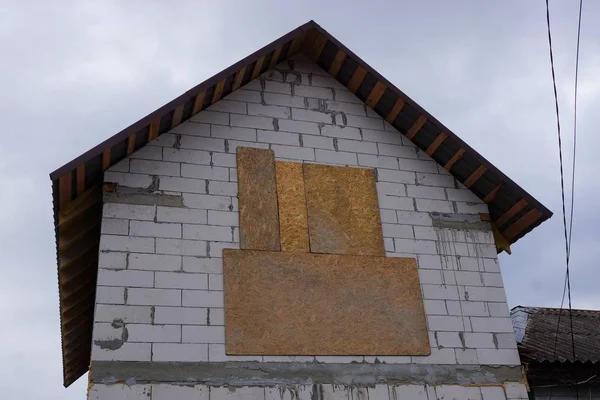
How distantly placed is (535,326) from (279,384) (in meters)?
7.30

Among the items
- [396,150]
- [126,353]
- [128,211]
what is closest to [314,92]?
[396,150]

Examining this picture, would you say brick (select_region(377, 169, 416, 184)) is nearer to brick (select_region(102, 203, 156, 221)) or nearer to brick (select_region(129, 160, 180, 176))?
brick (select_region(129, 160, 180, 176))

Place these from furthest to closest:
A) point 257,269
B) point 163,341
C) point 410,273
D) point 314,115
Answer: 1. point 314,115
2. point 410,273
3. point 257,269
4. point 163,341

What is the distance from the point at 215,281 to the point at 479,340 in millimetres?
3475

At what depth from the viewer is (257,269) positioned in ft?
29.1

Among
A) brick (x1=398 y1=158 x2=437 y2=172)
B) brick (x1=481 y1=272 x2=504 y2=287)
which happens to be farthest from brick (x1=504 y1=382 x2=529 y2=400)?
brick (x1=398 y1=158 x2=437 y2=172)

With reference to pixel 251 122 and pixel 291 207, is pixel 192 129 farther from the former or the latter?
pixel 291 207

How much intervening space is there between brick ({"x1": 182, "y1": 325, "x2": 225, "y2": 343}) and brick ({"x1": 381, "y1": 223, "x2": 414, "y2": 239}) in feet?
8.72

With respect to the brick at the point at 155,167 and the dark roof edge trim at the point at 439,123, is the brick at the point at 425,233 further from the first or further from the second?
the brick at the point at 155,167

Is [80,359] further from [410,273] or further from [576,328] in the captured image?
[576,328]

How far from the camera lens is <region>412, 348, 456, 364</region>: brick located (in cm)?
895

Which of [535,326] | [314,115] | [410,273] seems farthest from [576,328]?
[314,115]

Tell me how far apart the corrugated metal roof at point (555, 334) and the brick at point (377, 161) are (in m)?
3.25

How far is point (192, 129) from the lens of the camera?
9672mm
